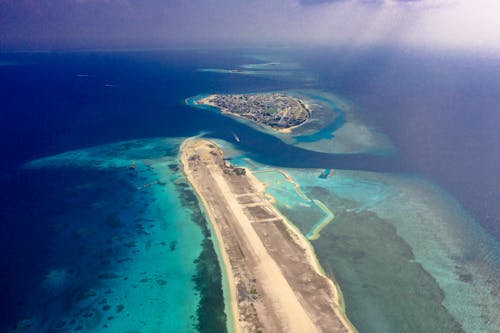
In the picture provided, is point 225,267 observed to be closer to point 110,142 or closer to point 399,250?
point 399,250

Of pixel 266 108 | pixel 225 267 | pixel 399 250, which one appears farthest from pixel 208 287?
pixel 266 108

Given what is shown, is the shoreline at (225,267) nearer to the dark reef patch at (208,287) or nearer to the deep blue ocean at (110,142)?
the dark reef patch at (208,287)

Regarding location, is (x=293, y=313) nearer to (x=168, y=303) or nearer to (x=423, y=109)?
(x=168, y=303)

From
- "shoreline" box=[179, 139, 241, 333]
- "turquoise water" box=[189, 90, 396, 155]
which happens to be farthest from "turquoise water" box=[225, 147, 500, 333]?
"turquoise water" box=[189, 90, 396, 155]

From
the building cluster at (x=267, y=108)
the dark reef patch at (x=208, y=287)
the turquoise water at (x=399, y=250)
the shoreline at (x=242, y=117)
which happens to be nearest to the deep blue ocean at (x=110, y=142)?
the shoreline at (x=242, y=117)

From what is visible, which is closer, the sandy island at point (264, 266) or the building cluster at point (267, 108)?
the sandy island at point (264, 266)

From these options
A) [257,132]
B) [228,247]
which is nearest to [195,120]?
[257,132]
